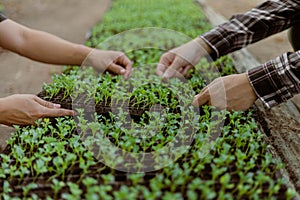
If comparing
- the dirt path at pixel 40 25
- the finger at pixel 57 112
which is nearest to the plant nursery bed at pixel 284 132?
the finger at pixel 57 112

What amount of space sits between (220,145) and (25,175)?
75 cm

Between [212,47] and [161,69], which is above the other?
[212,47]

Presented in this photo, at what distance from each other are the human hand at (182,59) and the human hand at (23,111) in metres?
0.75

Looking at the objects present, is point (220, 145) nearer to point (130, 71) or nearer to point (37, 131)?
point (37, 131)

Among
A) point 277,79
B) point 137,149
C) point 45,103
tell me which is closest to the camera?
point 137,149

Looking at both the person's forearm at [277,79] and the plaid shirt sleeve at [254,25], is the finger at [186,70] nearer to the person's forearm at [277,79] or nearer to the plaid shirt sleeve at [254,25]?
the plaid shirt sleeve at [254,25]

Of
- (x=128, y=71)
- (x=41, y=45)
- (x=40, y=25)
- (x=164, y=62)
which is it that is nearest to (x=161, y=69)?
(x=164, y=62)

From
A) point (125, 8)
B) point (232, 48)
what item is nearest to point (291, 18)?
point (232, 48)

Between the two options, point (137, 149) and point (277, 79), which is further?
point (277, 79)

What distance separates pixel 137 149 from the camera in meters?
1.57

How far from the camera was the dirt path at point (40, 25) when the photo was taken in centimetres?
308

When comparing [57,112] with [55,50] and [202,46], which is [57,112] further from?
[202,46]

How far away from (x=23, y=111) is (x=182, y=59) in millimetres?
973

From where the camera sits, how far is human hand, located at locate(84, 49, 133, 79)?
8.08 feet
